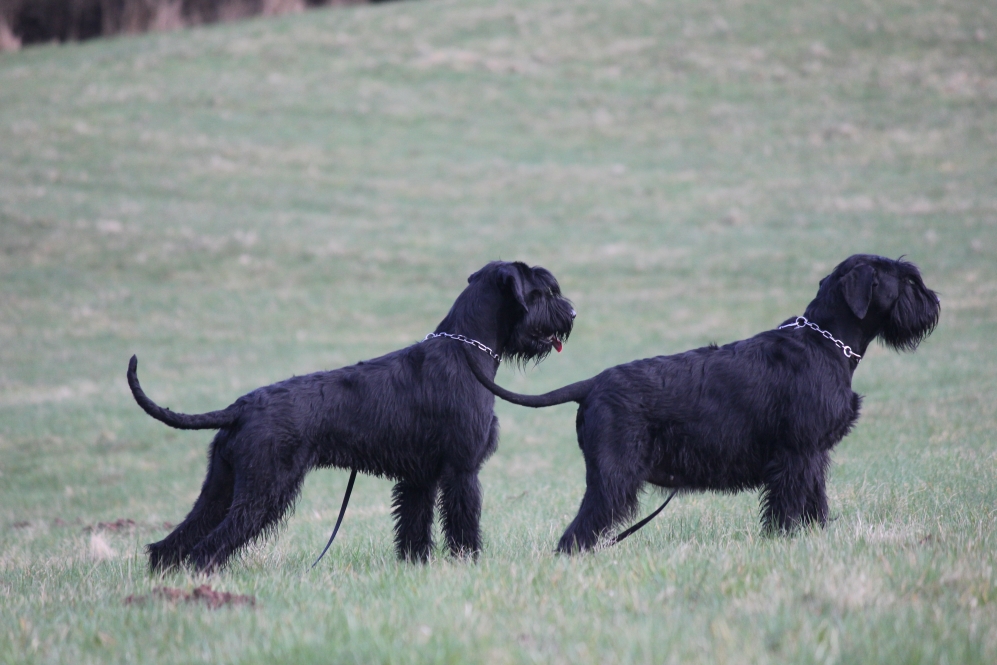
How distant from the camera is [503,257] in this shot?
25703 mm

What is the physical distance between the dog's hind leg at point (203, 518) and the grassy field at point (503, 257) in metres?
0.28

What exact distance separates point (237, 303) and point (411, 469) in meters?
18.3

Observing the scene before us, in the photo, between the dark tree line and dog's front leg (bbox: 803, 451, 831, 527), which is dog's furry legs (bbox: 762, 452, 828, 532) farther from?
the dark tree line

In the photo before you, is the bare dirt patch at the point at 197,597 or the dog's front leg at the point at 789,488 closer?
the bare dirt patch at the point at 197,597

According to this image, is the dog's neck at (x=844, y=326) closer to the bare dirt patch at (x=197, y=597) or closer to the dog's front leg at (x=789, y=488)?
the dog's front leg at (x=789, y=488)

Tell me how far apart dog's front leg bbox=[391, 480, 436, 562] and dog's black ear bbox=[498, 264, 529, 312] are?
1.38 meters

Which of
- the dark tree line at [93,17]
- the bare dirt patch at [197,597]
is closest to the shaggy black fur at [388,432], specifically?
the bare dirt patch at [197,597]

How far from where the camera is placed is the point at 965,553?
16.3 feet

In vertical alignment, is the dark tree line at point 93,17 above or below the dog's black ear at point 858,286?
above

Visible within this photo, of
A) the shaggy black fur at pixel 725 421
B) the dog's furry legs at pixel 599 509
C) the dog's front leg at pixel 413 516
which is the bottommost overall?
the dog's front leg at pixel 413 516

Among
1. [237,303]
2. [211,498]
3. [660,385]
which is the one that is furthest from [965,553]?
[237,303]

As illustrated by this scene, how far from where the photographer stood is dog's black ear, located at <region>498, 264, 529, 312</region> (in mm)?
6777

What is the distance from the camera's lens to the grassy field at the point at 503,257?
4535mm

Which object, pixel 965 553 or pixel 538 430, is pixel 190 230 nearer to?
pixel 538 430
